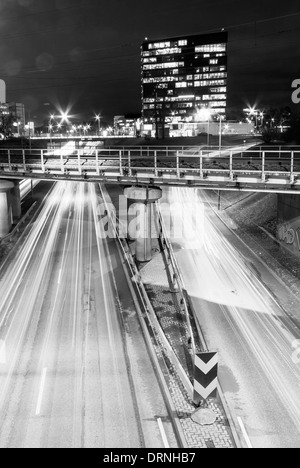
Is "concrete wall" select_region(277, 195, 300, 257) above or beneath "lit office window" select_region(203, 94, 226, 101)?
beneath

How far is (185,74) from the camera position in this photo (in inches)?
7160

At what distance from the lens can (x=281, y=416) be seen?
1155 cm

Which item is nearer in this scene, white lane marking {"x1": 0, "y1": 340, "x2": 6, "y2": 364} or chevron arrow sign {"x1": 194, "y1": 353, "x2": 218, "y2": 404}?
chevron arrow sign {"x1": 194, "y1": 353, "x2": 218, "y2": 404}

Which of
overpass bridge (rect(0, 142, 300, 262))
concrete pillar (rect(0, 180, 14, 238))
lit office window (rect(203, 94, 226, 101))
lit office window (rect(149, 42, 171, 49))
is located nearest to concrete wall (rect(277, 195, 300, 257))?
overpass bridge (rect(0, 142, 300, 262))

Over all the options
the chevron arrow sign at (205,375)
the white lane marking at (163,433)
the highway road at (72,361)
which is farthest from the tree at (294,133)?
the white lane marking at (163,433)

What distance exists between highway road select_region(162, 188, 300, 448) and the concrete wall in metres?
3.02

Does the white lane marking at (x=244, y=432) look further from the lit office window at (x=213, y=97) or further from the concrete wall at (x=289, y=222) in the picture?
the lit office window at (x=213, y=97)

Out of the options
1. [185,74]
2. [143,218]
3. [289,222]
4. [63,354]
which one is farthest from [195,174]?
[185,74]

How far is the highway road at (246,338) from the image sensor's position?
11.4m

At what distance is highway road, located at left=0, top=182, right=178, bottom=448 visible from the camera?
35.7 ft

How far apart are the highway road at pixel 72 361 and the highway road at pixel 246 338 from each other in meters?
2.30

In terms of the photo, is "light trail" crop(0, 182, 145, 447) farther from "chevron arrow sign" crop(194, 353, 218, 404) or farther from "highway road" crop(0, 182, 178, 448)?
"chevron arrow sign" crop(194, 353, 218, 404)

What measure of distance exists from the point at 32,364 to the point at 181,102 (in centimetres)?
18073

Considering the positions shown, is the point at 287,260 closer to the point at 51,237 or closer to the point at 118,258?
the point at 118,258
